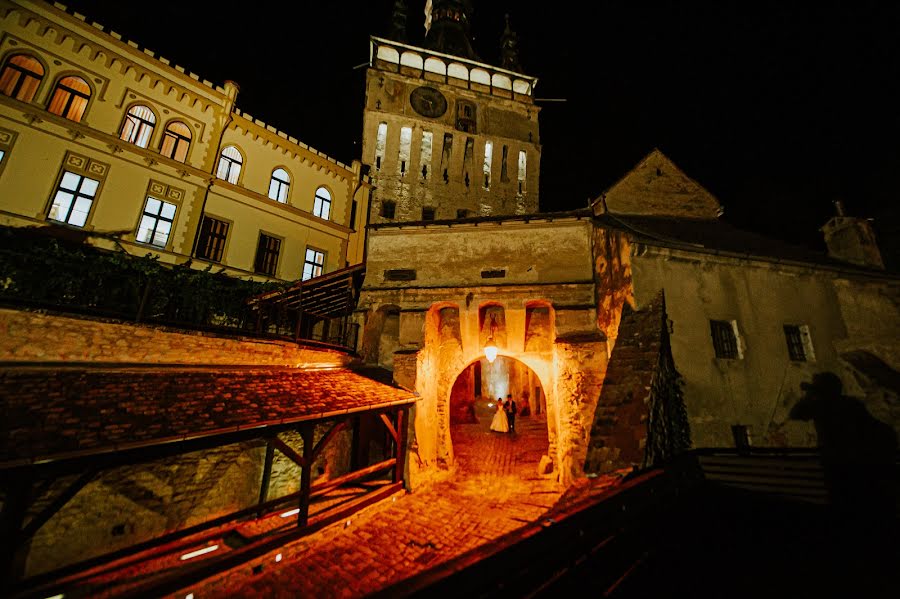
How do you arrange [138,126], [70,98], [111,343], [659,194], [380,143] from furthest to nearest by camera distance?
1. [380,143]
2. [659,194]
3. [138,126]
4. [70,98]
5. [111,343]

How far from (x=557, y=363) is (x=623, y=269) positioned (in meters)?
3.48

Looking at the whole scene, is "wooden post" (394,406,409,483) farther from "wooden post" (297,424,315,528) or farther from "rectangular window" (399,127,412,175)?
"rectangular window" (399,127,412,175)

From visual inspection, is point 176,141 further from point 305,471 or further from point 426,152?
point 305,471

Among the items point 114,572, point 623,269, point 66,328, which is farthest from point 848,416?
point 66,328

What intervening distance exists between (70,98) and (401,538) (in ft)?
64.8

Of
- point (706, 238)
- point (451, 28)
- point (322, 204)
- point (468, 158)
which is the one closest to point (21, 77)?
point (322, 204)

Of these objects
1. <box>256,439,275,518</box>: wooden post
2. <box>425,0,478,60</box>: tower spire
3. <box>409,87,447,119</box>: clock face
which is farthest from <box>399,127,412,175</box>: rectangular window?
<box>256,439,275,518</box>: wooden post

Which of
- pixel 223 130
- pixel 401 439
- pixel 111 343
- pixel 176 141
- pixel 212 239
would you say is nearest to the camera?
pixel 111 343

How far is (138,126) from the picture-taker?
47.8ft

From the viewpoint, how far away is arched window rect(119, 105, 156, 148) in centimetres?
1428

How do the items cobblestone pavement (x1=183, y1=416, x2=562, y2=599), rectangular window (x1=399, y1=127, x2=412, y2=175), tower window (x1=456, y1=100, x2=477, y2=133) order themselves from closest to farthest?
cobblestone pavement (x1=183, y1=416, x2=562, y2=599) < rectangular window (x1=399, y1=127, x2=412, y2=175) < tower window (x1=456, y1=100, x2=477, y2=133)

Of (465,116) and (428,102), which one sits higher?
(428,102)

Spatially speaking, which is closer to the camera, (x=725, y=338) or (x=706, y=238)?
(x=725, y=338)

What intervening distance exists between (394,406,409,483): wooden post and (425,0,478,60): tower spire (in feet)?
97.2
